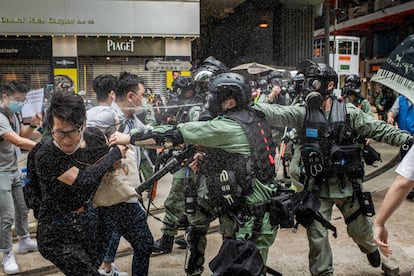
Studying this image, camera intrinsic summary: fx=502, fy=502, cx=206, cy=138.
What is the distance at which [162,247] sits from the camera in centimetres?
515

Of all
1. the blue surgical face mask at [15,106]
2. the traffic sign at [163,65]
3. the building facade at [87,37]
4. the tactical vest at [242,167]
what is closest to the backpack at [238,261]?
the tactical vest at [242,167]

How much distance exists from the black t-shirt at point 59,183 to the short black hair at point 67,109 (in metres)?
0.18

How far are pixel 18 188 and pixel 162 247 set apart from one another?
5.21ft

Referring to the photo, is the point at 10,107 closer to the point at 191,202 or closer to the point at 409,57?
the point at 191,202

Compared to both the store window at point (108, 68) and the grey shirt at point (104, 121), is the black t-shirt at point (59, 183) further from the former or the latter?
the store window at point (108, 68)

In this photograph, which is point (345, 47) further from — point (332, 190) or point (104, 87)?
point (104, 87)

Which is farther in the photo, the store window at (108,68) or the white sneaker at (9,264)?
the store window at (108,68)

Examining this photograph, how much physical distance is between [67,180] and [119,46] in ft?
48.2

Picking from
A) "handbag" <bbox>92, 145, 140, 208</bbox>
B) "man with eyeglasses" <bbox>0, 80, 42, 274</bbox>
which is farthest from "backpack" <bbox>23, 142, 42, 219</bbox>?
"man with eyeglasses" <bbox>0, 80, 42, 274</bbox>

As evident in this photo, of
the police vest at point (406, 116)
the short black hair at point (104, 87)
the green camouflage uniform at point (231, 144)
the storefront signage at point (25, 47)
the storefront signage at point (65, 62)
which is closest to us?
the green camouflage uniform at point (231, 144)

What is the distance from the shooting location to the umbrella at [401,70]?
2.59 m

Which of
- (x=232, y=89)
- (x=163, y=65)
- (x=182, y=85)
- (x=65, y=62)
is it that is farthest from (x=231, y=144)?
(x=65, y=62)

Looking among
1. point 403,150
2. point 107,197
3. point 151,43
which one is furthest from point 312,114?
point 151,43

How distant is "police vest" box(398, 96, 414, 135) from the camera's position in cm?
744
